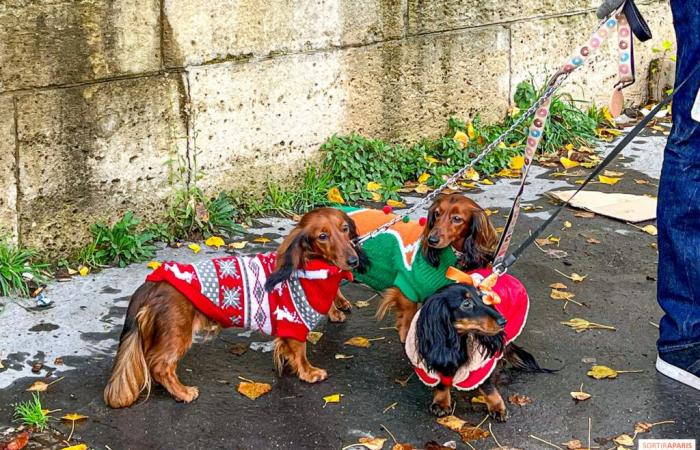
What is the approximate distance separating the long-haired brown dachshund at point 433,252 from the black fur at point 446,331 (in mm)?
536

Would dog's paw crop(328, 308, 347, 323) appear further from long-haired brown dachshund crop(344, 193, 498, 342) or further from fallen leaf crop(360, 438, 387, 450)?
fallen leaf crop(360, 438, 387, 450)

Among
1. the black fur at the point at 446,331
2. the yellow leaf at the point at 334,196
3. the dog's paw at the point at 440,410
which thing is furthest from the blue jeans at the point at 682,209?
the yellow leaf at the point at 334,196

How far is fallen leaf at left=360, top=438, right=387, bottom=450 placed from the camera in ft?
13.1

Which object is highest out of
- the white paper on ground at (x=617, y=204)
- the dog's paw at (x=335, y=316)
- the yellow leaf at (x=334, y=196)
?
the yellow leaf at (x=334, y=196)

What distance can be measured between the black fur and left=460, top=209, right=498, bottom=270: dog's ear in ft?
1.97

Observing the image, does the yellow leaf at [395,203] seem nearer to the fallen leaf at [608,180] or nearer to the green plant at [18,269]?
the fallen leaf at [608,180]

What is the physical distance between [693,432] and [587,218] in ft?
8.95

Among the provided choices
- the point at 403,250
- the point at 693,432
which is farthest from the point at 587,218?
the point at 693,432

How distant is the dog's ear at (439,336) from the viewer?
400 cm

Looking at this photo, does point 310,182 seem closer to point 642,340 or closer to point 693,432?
point 642,340

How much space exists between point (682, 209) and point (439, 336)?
1236mm

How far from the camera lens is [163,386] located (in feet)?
14.3

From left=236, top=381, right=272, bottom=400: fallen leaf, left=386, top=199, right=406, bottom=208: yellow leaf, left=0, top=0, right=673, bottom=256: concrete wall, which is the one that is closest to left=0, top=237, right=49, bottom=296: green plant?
left=0, top=0, right=673, bottom=256: concrete wall

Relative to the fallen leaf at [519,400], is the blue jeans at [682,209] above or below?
above
